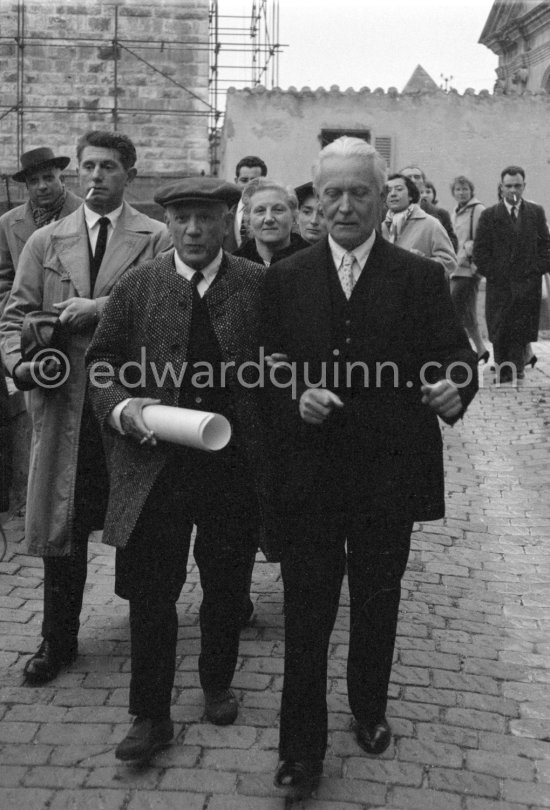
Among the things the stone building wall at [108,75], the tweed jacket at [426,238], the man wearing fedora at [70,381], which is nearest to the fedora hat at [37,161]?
the man wearing fedora at [70,381]

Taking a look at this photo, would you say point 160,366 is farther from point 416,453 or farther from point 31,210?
point 31,210

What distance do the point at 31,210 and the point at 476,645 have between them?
9.74 ft

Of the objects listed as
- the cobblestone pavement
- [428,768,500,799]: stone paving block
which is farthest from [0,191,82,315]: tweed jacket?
[428,768,500,799]: stone paving block

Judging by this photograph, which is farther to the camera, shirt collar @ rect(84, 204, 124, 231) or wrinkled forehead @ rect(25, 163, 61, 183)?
wrinkled forehead @ rect(25, 163, 61, 183)

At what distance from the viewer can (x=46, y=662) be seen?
4.79 meters

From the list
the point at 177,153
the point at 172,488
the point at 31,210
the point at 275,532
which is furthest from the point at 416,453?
the point at 177,153

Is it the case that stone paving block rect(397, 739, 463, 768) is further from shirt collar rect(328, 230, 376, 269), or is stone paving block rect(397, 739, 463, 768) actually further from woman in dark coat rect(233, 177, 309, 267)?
woman in dark coat rect(233, 177, 309, 267)

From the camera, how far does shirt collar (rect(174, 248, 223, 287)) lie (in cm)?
416

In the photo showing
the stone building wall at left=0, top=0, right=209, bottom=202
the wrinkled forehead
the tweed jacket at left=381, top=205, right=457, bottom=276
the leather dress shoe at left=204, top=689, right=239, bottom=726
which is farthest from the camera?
the stone building wall at left=0, top=0, right=209, bottom=202

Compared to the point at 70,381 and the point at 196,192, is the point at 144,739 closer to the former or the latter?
the point at 70,381

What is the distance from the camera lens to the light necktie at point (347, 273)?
396 centimetres

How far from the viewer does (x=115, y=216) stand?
491cm
